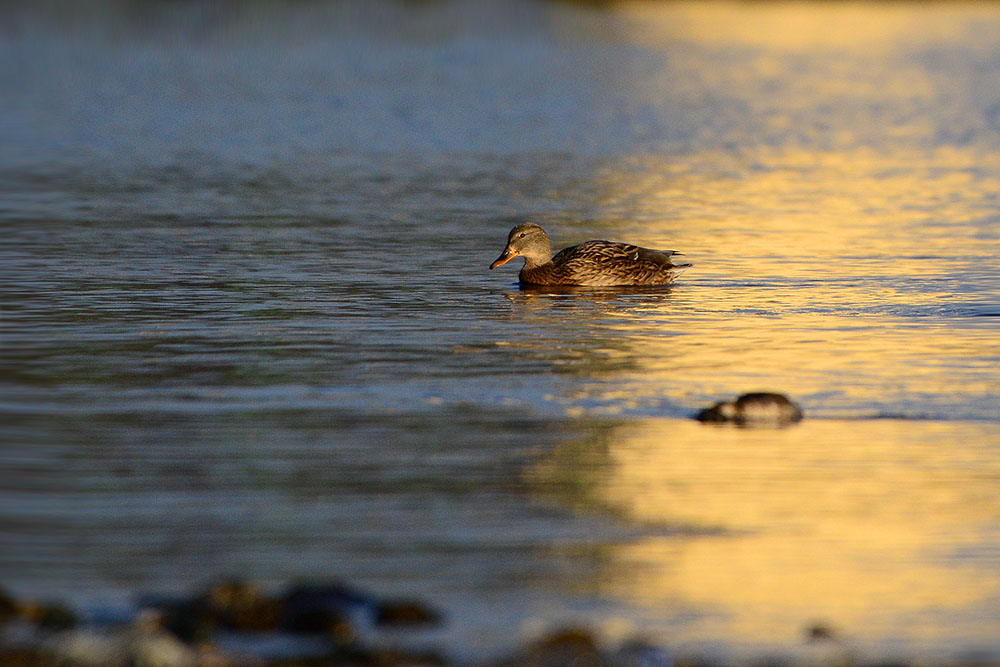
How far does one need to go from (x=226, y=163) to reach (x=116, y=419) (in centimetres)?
1816

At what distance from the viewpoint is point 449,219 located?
21.9m

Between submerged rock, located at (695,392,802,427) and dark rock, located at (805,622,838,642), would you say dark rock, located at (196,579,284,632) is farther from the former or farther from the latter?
submerged rock, located at (695,392,802,427)

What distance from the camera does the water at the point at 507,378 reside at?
24.8 ft

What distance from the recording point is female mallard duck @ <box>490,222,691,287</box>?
56.0 feet

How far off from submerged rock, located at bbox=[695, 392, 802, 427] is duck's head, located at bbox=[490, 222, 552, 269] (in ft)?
22.8

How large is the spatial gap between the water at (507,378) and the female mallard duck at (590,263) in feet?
0.90

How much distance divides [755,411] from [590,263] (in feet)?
23.1

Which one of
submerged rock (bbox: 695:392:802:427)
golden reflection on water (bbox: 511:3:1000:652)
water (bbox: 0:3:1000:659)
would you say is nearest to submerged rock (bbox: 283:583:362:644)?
water (bbox: 0:3:1000:659)

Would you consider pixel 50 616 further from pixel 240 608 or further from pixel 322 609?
pixel 322 609

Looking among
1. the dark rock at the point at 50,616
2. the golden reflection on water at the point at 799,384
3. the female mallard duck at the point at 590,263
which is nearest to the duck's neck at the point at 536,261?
the female mallard duck at the point at 590,263

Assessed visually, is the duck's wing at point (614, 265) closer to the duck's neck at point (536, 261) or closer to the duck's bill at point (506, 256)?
the duck's neck at point (536, 261)

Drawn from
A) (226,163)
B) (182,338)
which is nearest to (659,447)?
(182,338)

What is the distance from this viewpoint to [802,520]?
842 cm

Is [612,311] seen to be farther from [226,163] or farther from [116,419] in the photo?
[226,163]
